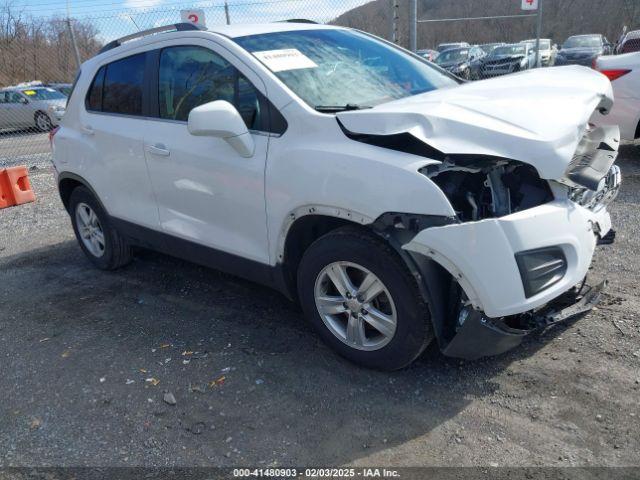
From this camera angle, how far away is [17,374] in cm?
357

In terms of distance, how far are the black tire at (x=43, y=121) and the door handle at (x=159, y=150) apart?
16257 mm

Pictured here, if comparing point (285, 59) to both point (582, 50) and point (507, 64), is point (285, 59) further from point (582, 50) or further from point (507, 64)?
point (582, 50)

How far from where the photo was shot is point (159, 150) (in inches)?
155

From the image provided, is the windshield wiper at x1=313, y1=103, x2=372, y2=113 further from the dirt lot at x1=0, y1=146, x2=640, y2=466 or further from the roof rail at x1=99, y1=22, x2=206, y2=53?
the dirt lot at x1=0, y1=146, x2=640, y2=466

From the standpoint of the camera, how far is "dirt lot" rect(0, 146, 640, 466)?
2.65 meters

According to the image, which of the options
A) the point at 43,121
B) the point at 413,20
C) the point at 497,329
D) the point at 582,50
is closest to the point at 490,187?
the point at 497,329

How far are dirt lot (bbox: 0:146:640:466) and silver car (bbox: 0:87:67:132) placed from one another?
51.5 ft

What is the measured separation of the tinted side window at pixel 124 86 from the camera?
4.25 metres

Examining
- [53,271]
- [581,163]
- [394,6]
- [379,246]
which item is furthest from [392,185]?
[394,6]

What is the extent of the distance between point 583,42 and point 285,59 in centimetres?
2570

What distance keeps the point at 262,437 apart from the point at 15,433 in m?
1.35

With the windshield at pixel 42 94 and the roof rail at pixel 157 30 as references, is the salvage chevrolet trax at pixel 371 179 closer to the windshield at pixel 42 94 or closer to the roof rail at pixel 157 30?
the roof rail at pixel 157 30

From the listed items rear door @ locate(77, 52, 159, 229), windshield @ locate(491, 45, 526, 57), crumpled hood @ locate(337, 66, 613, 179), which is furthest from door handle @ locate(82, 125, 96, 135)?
windshield @ locate(491, 45, 526, 57)

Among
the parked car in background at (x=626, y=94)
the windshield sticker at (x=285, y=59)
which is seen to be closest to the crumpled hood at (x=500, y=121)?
the windshield sticker at (x=285, y=59)
